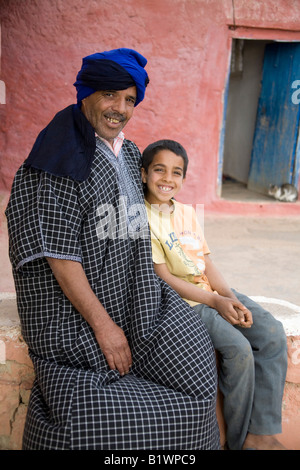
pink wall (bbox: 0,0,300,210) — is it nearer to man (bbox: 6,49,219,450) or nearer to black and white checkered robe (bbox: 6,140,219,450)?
man (bbox: 6,49,219,450)

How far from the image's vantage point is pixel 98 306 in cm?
181

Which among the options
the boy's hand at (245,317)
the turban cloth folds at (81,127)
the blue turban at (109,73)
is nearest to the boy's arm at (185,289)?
the boy's hand at (245,317)

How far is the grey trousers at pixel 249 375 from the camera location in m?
1.96

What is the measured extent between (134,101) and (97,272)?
0.76 metres

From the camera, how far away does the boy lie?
6.48ft

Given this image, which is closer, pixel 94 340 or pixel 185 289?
pixel 94 340

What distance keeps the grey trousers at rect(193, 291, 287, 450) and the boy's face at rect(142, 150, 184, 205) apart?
57 cm

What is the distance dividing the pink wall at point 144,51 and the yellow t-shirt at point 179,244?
3.33 meters

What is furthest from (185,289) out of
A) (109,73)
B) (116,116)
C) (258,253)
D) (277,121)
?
(277,121)

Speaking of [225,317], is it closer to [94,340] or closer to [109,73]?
[94,340]

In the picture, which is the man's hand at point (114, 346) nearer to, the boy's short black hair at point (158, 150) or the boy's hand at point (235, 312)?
the boy's hand at point (235, 312)

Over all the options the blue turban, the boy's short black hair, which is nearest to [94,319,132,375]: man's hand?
the boy's short black hair

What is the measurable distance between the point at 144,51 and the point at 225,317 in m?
3.98
